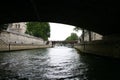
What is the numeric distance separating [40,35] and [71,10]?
88288mm

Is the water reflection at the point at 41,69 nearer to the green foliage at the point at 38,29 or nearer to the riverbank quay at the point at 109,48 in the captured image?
the riverbank quay at the point at 109,48

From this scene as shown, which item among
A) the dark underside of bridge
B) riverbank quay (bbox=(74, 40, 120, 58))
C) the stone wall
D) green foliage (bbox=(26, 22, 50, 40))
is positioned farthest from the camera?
green foliage (bbox=(26, 22, 50, 40))

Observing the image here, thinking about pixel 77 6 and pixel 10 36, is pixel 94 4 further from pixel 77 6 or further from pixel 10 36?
pixel 10 36

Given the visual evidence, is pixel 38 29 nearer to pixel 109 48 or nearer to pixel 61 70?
pixel 109 48

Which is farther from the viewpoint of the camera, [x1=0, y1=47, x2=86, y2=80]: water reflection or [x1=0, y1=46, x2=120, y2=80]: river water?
[x1=0, y1=47, x2=86, y2=80]: water reflection

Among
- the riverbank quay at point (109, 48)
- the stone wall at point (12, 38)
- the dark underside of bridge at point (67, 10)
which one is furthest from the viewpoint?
the stone wall at point (12, 38)

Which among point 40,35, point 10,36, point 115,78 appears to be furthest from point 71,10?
point 40,35

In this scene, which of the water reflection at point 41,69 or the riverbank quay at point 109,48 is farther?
the riverbank quay at point 109,48

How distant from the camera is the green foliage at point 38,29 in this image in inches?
3919

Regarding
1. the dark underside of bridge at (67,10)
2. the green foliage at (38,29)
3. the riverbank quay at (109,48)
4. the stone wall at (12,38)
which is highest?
the green foliage at (38,29)

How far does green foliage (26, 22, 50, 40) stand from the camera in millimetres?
99537

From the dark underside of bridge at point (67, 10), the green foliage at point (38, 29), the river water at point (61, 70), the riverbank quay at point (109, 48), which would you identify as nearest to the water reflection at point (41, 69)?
the river water at point (61, 70)

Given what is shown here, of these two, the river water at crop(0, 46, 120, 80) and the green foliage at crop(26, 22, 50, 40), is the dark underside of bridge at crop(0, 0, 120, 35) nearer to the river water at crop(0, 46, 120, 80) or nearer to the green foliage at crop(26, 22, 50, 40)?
the river water at crop(0, 46, 120, 80)

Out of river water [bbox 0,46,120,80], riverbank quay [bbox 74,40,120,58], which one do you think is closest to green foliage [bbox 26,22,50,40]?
riverbank quay [bbox 74,40,120,58]
